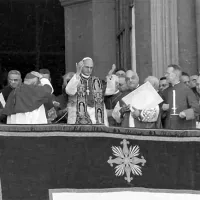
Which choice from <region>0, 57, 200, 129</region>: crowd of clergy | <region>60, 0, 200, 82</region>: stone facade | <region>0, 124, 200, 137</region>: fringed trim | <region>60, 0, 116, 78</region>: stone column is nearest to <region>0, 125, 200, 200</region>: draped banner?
<region>0, 124, 200, 137</region>: fringed trim

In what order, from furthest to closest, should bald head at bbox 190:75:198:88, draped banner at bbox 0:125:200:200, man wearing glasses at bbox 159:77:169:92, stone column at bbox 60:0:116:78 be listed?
stone column at bbox 60:0:116:78, bald head at bbox 190:75:198:88, man wearing glasses at bbox 159:77:169:92, draped banner at bbox 0:125:200:200

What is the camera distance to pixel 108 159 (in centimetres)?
1230

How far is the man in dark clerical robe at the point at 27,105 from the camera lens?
44.4 ft

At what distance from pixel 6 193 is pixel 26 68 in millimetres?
12600

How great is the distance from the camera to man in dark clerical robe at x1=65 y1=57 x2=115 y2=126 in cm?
1402

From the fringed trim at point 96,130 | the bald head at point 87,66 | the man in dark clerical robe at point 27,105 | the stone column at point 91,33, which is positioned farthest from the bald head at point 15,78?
the stone column at point 91,33

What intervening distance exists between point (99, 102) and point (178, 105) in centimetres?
118

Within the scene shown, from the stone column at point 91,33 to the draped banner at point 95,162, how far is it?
8336 mm

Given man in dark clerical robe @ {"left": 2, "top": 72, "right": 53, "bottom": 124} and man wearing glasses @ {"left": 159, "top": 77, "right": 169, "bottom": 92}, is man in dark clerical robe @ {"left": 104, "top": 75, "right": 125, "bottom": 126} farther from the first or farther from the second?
man in dark clerical robe @ {"left": 2, "top": 72, "right": 53, "bottom": 124}

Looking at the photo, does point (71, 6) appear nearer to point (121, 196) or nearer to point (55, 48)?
point (55, 48)

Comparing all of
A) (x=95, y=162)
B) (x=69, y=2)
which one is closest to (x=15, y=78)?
(x=95, y=162)

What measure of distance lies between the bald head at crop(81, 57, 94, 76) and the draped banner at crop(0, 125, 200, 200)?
1836 mm

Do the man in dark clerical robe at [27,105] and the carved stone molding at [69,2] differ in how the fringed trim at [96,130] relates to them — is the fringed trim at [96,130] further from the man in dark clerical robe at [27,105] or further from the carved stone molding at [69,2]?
the carved stone molding at [69,2]

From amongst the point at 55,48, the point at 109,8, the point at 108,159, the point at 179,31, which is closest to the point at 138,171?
the point at 108,159
